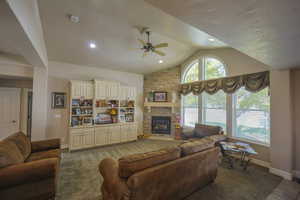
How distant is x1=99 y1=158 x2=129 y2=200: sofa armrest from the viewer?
1.46 metres

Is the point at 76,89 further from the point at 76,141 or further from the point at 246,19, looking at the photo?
the point at 246,19

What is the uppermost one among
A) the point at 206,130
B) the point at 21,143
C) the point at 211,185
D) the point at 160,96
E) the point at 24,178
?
the point at 160,96

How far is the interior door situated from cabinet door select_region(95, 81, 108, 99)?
2.80 metres

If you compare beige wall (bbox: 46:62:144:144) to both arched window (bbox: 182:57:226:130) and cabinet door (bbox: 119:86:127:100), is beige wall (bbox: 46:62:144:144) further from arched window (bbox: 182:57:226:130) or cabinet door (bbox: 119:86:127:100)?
arched window (bbox: 182:57:226:130)

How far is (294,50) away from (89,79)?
5.38 meters

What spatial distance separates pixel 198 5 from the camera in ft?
3.40

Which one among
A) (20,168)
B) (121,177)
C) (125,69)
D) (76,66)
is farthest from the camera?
(125,69)

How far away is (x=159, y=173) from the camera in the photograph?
1630mm

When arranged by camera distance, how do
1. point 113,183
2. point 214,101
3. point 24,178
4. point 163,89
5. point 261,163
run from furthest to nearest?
point 163,89, point 214,101, point 261,163, point 24,178, point 113,183

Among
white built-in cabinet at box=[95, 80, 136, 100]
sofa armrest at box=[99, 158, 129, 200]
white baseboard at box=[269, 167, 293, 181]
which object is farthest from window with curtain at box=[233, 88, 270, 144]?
sofa armrest at box=[99, 158, 129, 200]

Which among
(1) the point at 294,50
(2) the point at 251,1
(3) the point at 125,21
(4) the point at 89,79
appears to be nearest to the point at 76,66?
(4) the point at 89,79

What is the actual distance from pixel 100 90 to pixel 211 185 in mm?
4191

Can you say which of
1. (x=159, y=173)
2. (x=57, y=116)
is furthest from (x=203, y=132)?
(x=57, y=116)

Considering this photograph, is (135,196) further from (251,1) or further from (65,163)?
(65,163)
